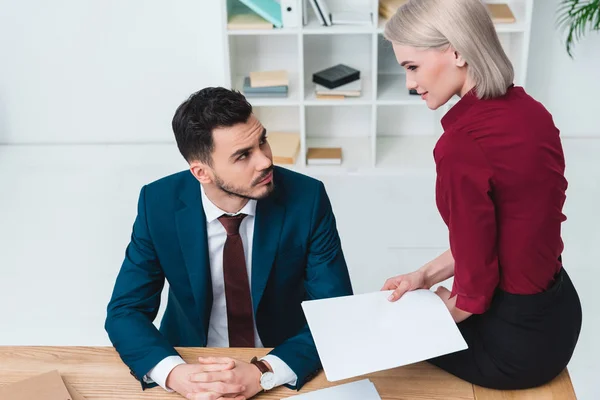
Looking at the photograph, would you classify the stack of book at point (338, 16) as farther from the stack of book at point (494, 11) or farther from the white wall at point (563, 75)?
the white wall at point (563, 75)

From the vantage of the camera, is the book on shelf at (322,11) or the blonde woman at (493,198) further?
the book on shelf at (322,11)

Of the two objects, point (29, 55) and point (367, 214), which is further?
point (29, 55)

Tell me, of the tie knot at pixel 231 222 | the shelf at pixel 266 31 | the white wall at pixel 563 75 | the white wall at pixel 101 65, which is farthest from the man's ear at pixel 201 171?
the white wall at pixel 563 75

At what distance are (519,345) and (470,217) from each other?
1.01 ft

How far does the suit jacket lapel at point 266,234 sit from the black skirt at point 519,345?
51 cm

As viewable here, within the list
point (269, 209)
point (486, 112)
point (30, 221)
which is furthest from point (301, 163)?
point (486, 112)

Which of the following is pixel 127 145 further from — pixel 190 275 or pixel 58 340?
pixel 190 275

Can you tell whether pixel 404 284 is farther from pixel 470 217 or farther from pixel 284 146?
pixel 284 146

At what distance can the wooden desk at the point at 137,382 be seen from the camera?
161 cm

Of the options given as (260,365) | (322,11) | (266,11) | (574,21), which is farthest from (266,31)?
(260,365)

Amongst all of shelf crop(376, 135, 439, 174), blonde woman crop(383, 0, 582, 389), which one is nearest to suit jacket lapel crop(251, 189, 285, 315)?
blonde woman crop(383, 0, 582, 389)

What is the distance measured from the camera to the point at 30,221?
12.3 feet

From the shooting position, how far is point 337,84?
3902 millimetres

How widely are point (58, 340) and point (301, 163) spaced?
1.61 metres
